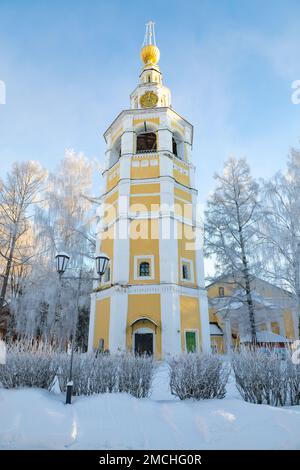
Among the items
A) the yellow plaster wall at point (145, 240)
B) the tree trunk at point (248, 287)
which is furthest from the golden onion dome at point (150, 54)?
the tree trunk at point (248, 287)

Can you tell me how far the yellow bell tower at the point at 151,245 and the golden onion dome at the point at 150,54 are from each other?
772 centimetres

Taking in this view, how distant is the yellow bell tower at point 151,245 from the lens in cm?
1509

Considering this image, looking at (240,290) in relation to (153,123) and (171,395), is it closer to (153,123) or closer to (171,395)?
(171,395)

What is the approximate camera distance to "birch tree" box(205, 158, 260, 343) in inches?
635

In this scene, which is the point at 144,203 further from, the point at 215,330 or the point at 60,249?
the point at 215,330

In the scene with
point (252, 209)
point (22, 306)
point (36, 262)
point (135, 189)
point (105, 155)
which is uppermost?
point (105, 155)

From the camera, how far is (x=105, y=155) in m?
21.9

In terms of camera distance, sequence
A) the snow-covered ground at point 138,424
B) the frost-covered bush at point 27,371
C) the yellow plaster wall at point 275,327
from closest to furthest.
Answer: the snow-covered ground at point 138,424 < the frost-covered bush at point 27,371 < the yellow plaster wall at point 275,327

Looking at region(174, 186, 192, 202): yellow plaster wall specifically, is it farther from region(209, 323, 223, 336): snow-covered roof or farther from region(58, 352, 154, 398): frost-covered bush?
region(209, 323, 223, 336): snow-covered roof

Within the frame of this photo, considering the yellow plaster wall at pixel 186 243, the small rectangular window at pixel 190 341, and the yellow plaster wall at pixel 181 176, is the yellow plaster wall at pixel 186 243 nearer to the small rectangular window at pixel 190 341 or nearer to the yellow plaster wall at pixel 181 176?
the small rectangular window at pixel 190 341

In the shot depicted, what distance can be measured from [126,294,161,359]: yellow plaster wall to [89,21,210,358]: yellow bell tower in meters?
0.05

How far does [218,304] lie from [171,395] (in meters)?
10.9
